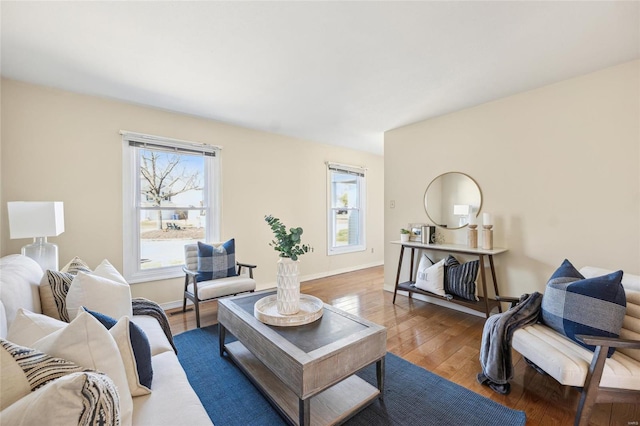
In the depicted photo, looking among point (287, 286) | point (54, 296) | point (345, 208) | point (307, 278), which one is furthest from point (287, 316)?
point (345, 208)

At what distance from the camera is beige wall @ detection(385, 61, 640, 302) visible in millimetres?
2328

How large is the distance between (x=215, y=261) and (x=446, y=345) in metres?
2.64

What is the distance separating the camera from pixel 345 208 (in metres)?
5.46

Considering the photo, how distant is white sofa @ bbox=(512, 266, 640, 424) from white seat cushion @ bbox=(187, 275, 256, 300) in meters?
2.55

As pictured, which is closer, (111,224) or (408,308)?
(111,224)

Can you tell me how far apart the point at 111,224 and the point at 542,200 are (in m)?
4.77

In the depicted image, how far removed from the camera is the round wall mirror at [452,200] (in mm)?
3292

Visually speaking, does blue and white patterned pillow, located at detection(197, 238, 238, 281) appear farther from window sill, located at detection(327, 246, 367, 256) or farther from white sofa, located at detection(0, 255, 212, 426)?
window sill, located at detection(327, 246, 367, 256)

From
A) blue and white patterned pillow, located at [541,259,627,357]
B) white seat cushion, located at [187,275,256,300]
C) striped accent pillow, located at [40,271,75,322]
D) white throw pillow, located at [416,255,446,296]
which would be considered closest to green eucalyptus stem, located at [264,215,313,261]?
striped accent pillow, located at [40,271,75,322]

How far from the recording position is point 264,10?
1679 millimetres

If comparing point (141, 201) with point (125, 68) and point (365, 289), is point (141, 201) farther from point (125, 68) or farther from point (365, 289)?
point (365, 289)

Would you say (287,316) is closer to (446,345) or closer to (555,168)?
(446,345)

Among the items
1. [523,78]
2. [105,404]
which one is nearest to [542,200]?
[523,78]

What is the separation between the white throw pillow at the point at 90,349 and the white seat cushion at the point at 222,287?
192cm
